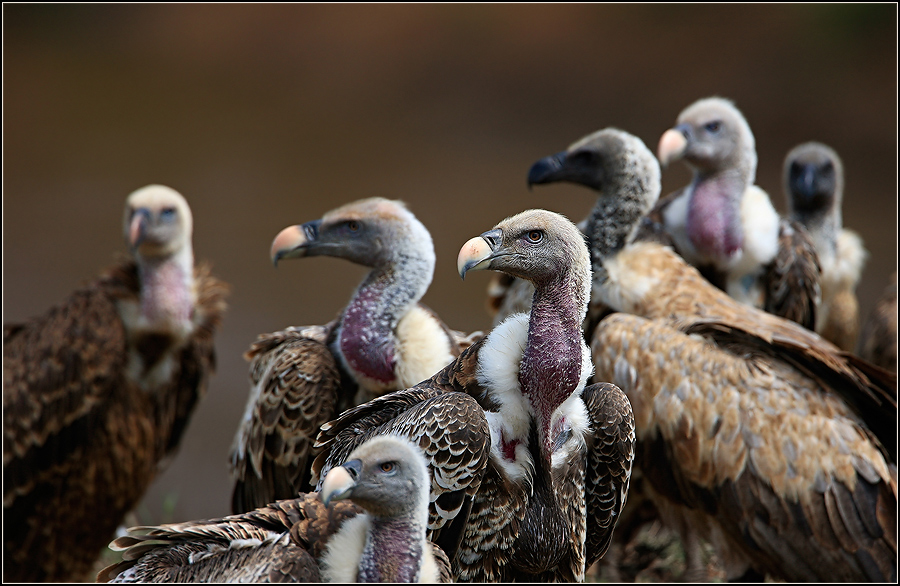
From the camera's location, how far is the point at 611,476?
233 centimetres

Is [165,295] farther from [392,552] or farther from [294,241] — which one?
[392,552]

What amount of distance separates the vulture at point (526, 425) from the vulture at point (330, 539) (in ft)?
0.57

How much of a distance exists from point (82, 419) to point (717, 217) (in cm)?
272

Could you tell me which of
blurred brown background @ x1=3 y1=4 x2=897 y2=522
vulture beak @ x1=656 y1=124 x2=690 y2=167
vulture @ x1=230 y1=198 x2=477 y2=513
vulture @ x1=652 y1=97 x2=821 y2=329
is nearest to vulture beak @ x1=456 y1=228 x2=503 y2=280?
vulture @ x1=230 y1=198 x2=477 y2=513

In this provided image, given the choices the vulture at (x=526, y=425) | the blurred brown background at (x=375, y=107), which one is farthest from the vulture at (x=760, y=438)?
the blurred brown background at (x=375, y=107)

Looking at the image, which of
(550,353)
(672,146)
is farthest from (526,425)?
(672,146)

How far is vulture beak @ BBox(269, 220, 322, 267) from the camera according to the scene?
9.84 feet

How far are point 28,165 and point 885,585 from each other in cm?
808

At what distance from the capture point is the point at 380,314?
9.29ft

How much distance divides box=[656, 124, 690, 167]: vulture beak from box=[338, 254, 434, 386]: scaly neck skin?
141cm

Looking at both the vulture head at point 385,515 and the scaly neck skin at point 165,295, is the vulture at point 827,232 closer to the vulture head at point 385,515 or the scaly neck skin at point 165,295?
the scaly neck skin at point 165,295

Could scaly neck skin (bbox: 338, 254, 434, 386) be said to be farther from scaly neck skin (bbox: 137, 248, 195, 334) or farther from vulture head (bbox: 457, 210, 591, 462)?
scaly neck skin (bbox: 137, 248, 195, 334)

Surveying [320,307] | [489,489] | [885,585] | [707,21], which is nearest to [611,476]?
[489,489]

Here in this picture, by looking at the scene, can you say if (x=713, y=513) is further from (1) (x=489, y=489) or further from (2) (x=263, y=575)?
(2) (x=263, y=575)
